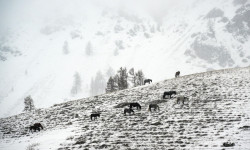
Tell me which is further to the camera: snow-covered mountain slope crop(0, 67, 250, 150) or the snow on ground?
the snow on ground

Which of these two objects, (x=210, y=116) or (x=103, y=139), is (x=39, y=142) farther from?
(x=210, y=116)

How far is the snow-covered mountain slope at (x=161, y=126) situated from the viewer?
714 inches

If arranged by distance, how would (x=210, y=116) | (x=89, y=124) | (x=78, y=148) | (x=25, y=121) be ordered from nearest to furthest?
(x=78, y=148)
(x=210, y=116)
(x=89, y=124)
(x=25, y=121)

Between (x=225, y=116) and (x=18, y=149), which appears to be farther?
(x=18, y=149)

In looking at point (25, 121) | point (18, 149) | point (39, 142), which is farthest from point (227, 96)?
point (25, 121)

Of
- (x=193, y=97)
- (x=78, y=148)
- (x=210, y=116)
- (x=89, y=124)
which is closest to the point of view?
(x=78, y=148)

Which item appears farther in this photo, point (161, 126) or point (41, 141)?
point (41, 141)

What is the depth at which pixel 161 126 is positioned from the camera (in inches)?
862

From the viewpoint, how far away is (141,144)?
18.7 meters

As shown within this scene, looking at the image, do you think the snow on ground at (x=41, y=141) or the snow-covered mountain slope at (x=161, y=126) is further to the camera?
the snow on ground at (x=41, y=141)

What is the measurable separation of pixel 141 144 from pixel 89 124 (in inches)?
391

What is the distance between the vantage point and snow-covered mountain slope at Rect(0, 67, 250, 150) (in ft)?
59.5

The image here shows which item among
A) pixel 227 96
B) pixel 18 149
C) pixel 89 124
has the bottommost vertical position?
pixel 18 149

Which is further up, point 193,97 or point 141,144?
point 193,97
